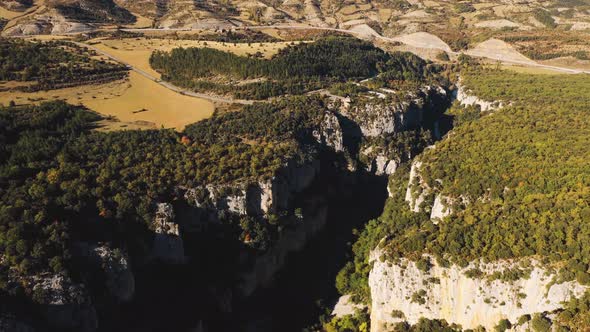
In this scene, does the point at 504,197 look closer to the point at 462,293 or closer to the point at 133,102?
the point at 462,293

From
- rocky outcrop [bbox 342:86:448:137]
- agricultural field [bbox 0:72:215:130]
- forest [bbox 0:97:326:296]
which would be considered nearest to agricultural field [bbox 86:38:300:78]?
agricultural field [bbox 0:72:215:130]

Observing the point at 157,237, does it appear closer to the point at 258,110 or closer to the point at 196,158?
the point at 196,158

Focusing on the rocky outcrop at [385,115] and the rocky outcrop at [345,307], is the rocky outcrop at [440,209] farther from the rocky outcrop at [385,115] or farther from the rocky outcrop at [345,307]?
the rocky outcrop at [385,115]

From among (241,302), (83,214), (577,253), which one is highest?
(577,253)

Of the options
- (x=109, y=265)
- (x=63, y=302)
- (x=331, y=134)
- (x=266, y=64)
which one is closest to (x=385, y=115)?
(x=331, y=134)

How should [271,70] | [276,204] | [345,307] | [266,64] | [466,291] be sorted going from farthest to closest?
[266,64]
[271,70]
[276,204]
[345,307]
[466,291]

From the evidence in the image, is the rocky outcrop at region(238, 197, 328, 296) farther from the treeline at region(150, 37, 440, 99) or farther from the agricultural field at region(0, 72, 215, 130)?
the treeline at region(150, 37, 440, 99)

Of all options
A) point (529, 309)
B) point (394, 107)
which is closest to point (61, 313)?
point (529, 309)

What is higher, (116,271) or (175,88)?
(175,88)
